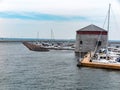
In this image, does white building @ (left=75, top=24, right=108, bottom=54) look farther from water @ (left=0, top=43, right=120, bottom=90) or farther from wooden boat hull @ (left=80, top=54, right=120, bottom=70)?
water @ (left=0, top=43, right=120, bottom=90)

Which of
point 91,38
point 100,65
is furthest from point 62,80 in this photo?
point 91,38

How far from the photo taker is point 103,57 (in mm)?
52094

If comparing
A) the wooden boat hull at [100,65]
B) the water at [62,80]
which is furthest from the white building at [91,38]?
the water at [62,80]

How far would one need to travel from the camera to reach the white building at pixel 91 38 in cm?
7496

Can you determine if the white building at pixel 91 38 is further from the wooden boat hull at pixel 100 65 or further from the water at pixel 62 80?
the water at pixel 62 80

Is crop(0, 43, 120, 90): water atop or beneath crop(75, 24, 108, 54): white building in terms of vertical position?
beneath

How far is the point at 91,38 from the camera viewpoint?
247ft

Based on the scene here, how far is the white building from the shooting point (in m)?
75.0

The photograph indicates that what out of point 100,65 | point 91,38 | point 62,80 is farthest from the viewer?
point 91,38

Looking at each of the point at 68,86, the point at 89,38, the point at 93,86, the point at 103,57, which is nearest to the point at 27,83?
the point at 68,86

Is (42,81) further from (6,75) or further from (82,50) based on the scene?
(82,50)

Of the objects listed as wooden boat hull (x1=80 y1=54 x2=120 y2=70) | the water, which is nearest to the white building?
wooden boat hull (x1=80 y1=54 x2=120 y2=70)

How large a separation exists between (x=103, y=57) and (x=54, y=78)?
55.9 feet

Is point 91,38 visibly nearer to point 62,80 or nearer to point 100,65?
point 100,65
